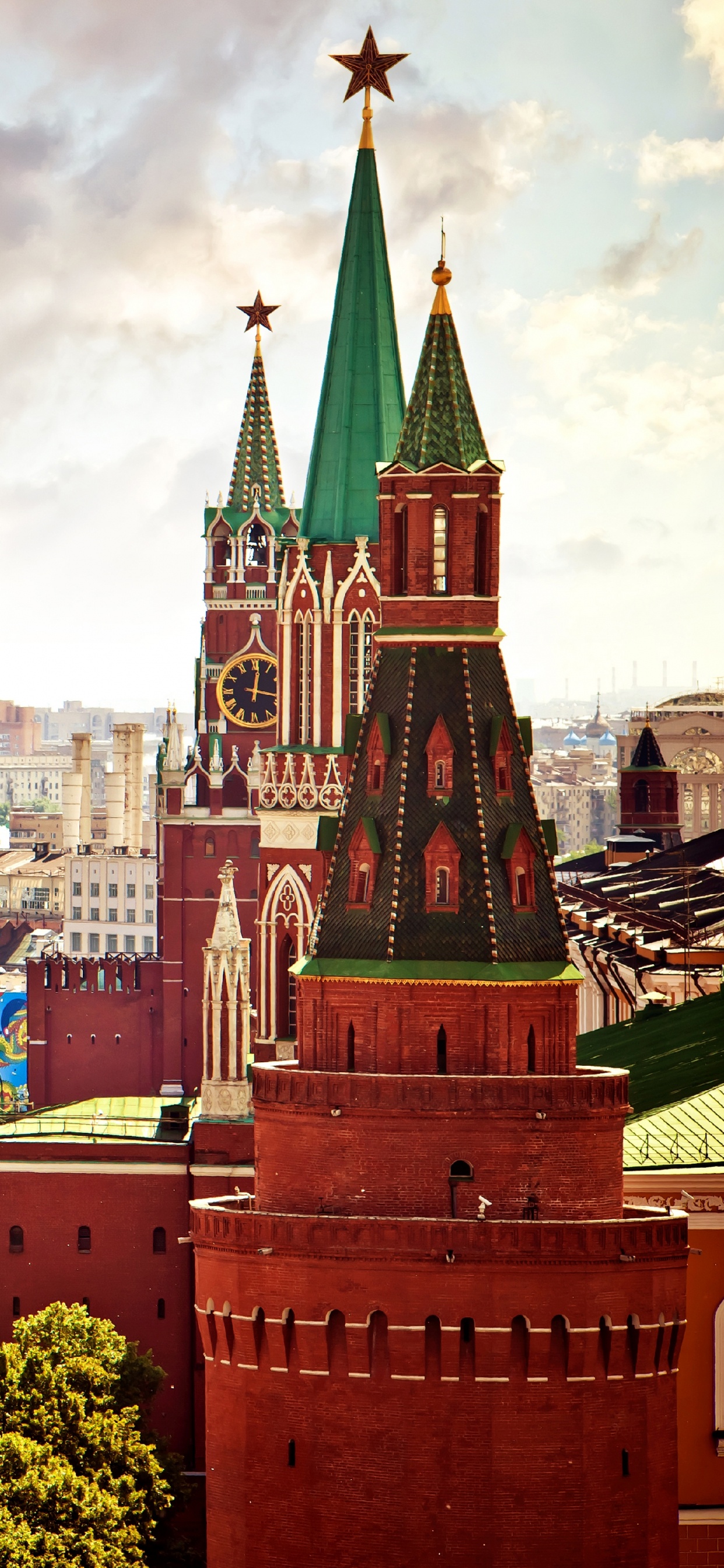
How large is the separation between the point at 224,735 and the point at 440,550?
6907 cm

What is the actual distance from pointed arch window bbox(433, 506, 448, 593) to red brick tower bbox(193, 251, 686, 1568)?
233 cm

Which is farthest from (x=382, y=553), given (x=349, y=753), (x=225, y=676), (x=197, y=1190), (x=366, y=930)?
(x=225, y=676)

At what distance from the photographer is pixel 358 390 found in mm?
97188

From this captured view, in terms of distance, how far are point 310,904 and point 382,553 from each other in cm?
3189

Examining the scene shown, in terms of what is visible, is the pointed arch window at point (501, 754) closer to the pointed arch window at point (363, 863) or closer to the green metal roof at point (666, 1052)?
the pointed arch window at point (363, 863)

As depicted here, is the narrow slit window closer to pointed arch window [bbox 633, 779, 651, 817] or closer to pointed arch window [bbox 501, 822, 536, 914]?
pointed arch window [bbox 501, 822, 536, 914]

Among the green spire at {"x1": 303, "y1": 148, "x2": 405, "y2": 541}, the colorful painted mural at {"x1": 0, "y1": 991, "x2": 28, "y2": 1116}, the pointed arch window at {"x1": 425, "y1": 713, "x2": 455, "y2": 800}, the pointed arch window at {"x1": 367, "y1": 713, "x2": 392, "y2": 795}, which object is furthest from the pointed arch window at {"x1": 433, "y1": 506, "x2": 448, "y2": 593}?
the colorful painted mural at {"x1": 0, "y1": 991, "x2": 28, "y2": 1116}

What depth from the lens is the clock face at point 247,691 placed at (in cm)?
13225

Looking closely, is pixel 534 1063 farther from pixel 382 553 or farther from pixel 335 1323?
pixel 382 553

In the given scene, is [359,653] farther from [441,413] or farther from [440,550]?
[440,550]

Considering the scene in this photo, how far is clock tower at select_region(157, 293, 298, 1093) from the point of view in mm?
130625

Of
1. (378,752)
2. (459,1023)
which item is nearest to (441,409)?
(378,752)

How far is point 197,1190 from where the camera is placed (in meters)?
88.1

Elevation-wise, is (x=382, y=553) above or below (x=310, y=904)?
above
